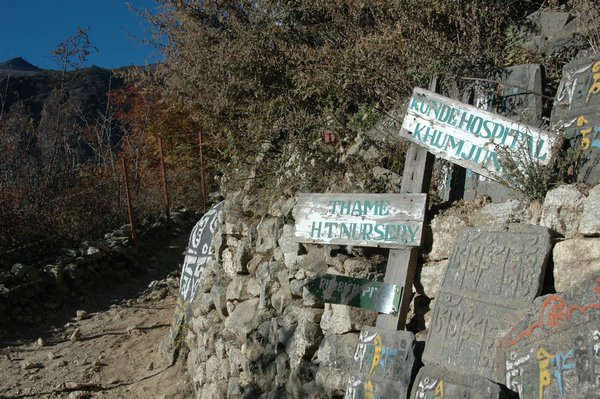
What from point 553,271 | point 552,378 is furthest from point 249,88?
point 552,378

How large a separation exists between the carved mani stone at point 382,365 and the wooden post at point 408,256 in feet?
0.50

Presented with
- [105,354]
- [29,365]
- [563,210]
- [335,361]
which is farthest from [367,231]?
[29,365]

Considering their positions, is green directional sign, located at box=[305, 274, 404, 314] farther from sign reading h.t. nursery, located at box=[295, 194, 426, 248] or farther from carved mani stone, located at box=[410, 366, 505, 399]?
carved mani stone, located at box=[410, 366, 505, 399]

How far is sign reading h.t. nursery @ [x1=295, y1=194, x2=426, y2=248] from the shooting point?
14.0ft

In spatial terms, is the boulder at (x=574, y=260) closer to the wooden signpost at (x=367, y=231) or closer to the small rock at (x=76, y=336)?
the wooden signpost at (x=367, y=231)

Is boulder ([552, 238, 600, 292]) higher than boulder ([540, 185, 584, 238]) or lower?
lower

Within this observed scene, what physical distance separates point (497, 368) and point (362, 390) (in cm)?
97

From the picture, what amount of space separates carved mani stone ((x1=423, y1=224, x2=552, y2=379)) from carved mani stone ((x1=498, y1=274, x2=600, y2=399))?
0.61ft

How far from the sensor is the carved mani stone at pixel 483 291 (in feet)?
11.0

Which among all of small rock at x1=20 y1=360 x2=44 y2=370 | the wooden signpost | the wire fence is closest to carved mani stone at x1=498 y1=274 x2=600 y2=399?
the wooden signpost

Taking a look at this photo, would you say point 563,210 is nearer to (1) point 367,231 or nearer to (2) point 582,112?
(2) point 582,112

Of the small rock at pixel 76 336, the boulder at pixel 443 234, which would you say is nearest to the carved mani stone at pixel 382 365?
the boulder at pixel 443 234

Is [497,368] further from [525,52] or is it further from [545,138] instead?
[525,52]

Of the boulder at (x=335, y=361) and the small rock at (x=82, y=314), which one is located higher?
the boulder at (x=335, y=361)
